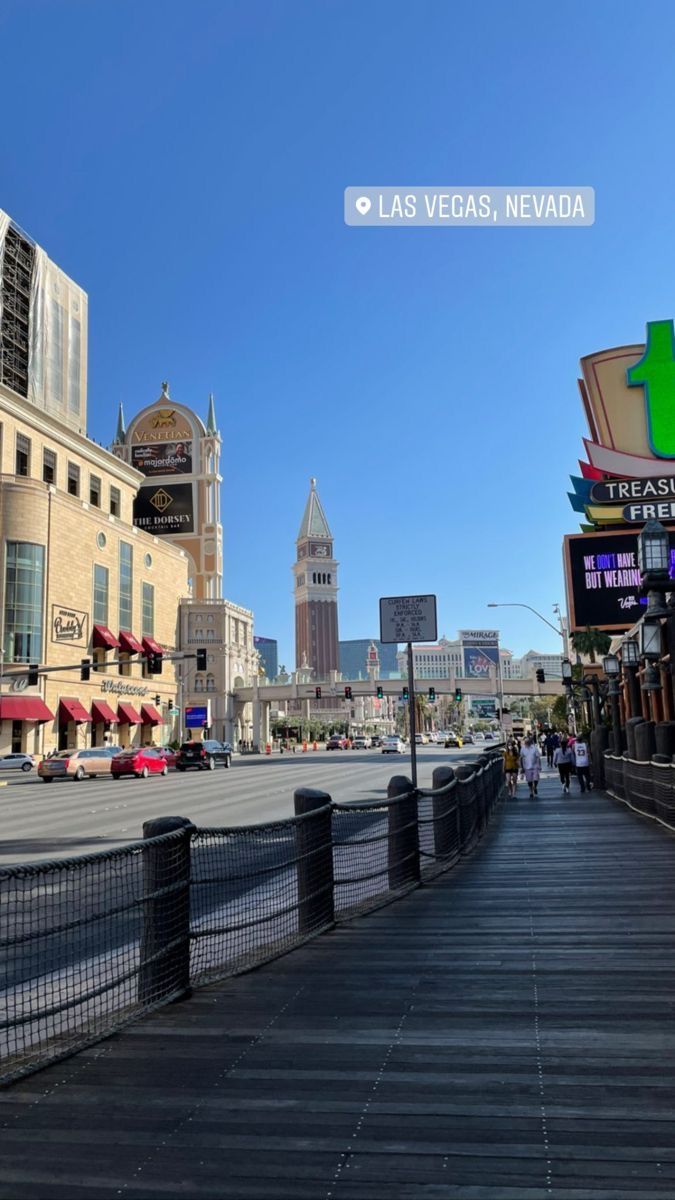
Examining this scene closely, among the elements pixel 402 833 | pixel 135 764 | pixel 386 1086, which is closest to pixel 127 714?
pixel 135 764

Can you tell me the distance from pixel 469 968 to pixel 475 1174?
316 cm

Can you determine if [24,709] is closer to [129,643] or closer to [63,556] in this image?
[63,556]

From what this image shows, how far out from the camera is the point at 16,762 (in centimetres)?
5384

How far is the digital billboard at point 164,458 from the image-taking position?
358 feet

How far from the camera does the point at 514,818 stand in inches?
804

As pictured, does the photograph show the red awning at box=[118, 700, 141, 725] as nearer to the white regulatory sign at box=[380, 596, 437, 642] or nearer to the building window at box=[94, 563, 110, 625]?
the building window at box=[94, 563, 110, 625]

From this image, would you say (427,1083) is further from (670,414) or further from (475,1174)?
(670,414)

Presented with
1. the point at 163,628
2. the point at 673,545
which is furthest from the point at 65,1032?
the point at 163,628

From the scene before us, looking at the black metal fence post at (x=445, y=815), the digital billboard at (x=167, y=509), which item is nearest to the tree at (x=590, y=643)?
the black metal fence post at (x=445, y=815)

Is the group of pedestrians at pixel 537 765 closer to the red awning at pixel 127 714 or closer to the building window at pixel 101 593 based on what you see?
the building window at pixel 101 593

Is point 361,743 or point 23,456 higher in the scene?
point 23,456

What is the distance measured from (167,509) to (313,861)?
10591 centimetres

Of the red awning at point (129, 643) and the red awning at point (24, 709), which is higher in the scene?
the red awning at point (129, 643)

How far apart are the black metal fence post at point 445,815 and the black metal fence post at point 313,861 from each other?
3.69m
